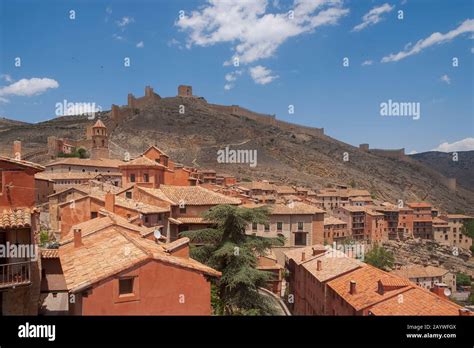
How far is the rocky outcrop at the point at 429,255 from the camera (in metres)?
55.6

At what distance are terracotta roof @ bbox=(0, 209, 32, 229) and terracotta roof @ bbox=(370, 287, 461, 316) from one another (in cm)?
1128

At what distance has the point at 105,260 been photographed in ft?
30.4

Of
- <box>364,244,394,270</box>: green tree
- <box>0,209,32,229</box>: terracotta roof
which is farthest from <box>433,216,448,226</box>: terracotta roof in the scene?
<box>0,209,32,229</box>: terracotta roof

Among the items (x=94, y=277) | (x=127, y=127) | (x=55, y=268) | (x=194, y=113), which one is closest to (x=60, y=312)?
(x=55, y=268)

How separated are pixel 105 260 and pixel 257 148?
305 ft

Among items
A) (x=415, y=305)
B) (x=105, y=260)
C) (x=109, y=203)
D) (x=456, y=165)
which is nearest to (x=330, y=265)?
(x=415, y=305)

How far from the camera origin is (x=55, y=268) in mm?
10812

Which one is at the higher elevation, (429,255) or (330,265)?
(330,265)

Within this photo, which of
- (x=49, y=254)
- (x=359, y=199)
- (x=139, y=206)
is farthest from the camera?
(x=359, y=199)

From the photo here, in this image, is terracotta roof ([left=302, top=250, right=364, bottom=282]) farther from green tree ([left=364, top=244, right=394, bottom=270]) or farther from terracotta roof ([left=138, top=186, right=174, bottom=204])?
green tree ([left=364, top=244, right=394, bottom=270])

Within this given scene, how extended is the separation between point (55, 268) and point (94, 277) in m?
3.62

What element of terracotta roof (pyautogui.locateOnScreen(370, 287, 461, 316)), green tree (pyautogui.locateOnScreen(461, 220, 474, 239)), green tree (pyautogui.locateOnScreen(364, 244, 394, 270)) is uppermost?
terracotta roof (pyautogui.locateOnScreen(370, 287, 461, 316))

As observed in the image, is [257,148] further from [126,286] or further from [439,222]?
[126,286]

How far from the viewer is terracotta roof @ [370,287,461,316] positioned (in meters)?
11.8
